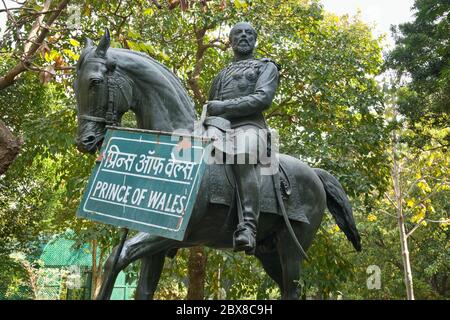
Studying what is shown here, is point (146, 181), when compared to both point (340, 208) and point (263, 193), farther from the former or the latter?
point (340, 208)

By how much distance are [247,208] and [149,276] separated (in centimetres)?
87

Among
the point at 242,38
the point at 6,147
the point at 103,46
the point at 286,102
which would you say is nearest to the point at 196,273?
the point at 286,102

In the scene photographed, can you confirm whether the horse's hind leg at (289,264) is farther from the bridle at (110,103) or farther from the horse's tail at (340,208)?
the bridle at (110,103)

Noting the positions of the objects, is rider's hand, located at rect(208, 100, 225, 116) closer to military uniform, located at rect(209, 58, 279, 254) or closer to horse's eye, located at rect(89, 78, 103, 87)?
military uniform, located at rect(209, 58, 279, 254)

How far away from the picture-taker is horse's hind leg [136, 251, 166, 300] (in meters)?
3.87

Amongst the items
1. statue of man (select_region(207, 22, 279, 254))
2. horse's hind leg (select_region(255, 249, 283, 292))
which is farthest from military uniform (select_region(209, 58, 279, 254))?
horse's hind leg (select_region(255, 249, 283, 292))

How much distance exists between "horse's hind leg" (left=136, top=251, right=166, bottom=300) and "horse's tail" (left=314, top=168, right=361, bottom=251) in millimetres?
1808

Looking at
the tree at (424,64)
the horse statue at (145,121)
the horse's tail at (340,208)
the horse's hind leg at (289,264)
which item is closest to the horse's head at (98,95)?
the horse statue at (145,121)

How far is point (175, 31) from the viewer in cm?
1154

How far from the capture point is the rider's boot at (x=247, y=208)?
374 centimetres

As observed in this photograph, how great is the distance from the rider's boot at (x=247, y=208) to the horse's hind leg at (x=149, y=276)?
612 millimetres
